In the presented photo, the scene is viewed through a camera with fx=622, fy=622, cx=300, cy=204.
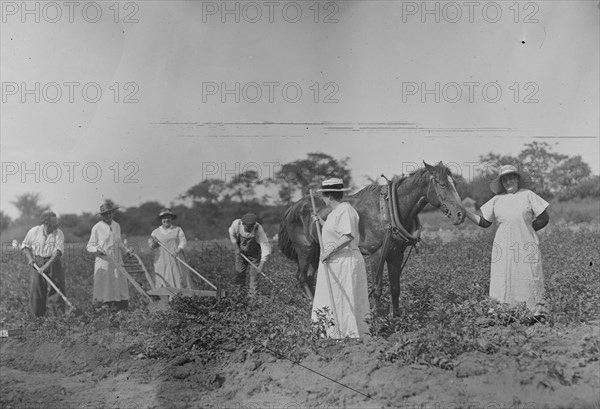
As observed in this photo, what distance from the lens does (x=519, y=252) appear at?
666 cm

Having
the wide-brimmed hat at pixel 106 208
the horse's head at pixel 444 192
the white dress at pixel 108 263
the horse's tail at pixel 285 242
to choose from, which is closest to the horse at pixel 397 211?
the horse's head at pixel 444 192

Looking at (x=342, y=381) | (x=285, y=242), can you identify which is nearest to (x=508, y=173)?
(x=342, y=381)

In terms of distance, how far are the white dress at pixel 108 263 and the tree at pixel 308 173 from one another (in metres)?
8.77

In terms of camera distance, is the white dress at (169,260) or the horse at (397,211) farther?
the white dress at (169,260)

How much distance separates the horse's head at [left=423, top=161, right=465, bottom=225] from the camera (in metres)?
6.95

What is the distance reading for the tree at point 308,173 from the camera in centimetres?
1833

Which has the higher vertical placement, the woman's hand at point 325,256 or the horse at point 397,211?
the horse at point 397,211

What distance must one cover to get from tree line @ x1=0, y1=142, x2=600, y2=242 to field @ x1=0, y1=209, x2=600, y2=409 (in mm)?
9638

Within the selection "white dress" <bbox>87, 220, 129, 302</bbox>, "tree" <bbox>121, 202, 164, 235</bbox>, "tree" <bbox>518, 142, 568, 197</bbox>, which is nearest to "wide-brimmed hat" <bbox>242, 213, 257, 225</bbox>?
"white dress" <bbox>87, 220, 129, 302</bbox>

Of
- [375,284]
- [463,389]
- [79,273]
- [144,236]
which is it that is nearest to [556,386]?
[463,389]

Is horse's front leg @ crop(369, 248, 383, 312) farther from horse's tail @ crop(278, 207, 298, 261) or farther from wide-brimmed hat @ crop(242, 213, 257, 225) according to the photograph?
wide-brimmed hat @ crop(242, 213, 257, 225)

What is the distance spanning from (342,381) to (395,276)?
225cm

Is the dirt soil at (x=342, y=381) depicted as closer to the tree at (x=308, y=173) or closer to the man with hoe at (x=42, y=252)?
the man with hoe at (x=42, y=252)

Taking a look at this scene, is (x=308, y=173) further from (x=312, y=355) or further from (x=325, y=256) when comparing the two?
(x=312, y=355)
